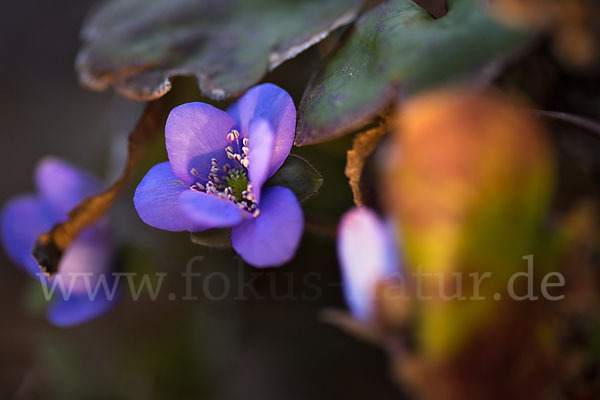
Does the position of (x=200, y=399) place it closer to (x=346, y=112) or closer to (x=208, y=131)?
(x=208, y=131)

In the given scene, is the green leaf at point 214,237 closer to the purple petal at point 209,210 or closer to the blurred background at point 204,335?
the purple petal at point 209,210

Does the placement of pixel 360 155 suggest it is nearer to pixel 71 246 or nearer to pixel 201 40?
pixel 201 40

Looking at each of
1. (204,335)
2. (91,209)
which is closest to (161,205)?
(91,209)

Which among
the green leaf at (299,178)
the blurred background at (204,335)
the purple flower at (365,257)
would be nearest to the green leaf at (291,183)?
the green leaf at (299,178)

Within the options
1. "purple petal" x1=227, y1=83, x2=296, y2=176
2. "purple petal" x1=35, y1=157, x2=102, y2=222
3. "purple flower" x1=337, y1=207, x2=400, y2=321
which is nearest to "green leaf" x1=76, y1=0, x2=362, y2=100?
"purple petal" x1=227, y1=83, x2=296, y2=176

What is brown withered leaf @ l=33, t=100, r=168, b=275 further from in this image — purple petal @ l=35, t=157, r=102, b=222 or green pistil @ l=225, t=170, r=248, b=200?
green pistil @ l=225, t=170, r=248, b=200

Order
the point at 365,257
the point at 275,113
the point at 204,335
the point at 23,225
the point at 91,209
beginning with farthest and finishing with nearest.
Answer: the point at 204,335, the point at 23,225, the point at 91,209, the point at 275,113, the point at 365,257

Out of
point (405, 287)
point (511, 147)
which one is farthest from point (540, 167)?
point (405, 287)

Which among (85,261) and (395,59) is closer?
(395,59)
